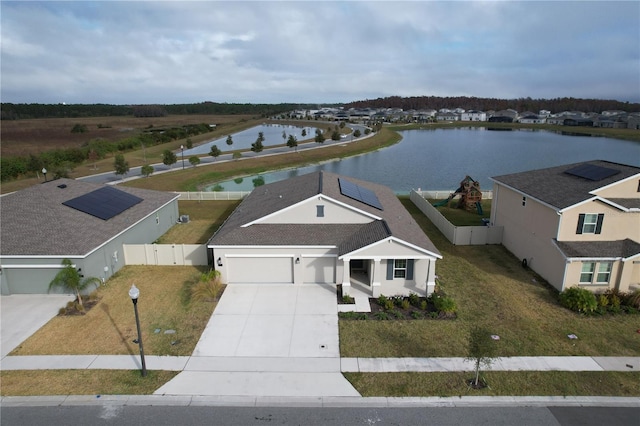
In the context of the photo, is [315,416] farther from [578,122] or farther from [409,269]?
[578,122]

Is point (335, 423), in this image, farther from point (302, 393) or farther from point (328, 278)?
point (328, 278)

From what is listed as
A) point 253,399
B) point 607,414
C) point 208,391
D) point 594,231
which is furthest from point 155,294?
point 594,231

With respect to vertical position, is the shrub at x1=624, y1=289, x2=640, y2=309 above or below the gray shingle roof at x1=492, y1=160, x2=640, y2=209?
below

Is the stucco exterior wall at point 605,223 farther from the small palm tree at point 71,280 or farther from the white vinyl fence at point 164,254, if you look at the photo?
the small palm tree at point 71,280

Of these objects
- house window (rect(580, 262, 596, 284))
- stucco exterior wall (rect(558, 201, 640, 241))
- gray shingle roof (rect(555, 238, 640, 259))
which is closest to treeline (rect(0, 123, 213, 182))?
stucco exterior wall (rect(558, 201, 640, 241))

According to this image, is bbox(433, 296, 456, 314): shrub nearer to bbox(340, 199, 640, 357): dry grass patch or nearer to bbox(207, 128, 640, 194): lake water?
bbox(340, 199, 640, 357): dry grass patch

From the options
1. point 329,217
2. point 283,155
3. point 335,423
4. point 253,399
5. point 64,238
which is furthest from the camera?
point 283,155
